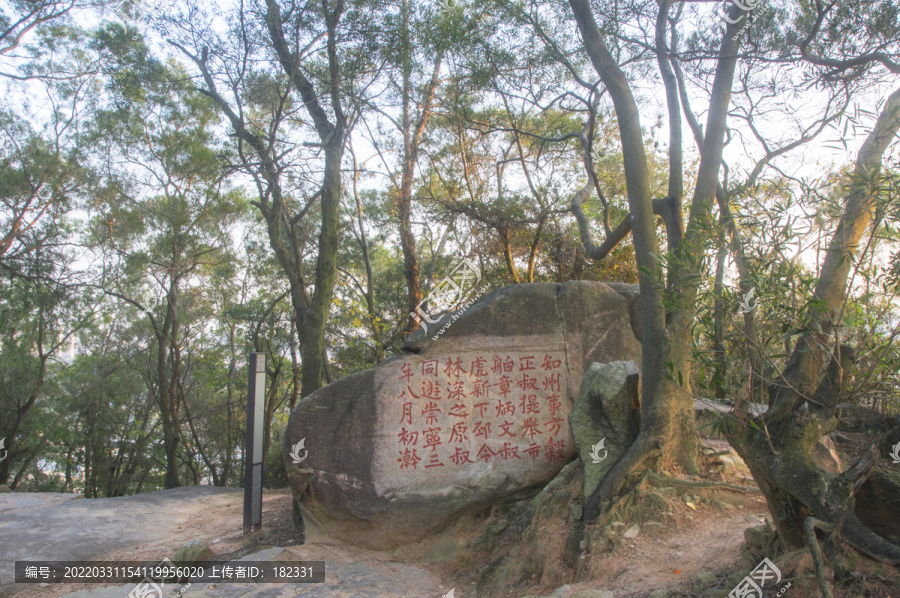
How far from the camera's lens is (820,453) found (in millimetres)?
4043

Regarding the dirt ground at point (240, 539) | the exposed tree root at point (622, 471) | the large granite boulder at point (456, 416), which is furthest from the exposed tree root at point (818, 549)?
the large granite boulder at point (456, 416)

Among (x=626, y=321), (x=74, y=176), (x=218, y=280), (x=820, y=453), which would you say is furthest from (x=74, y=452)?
(x=820, y=453)

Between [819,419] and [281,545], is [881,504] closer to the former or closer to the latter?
[819,419]

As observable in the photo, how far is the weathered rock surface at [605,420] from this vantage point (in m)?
4.77

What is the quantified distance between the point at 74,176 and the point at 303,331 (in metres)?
7.57

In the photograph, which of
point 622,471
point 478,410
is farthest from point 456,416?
point 622,471

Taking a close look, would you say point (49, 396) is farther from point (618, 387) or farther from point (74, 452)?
point (618, 387)

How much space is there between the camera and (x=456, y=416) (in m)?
5.80

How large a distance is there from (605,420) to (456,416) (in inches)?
60.4

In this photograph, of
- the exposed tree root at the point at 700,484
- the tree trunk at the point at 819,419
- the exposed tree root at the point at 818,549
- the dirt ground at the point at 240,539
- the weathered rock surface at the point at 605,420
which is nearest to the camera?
the exposed tree root at the point at 818,549

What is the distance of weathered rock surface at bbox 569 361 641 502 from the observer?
4.77 m

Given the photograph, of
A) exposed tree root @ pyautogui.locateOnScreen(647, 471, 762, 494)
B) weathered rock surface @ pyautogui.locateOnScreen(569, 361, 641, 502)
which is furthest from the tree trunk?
weathered rock surface @ pyautogui.locateOnScreen(569, 361, 641, 502)

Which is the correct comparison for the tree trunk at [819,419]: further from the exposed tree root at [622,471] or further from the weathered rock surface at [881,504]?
the exposed tree root at [622,471]

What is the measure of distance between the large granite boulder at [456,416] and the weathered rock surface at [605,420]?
0.86 m
